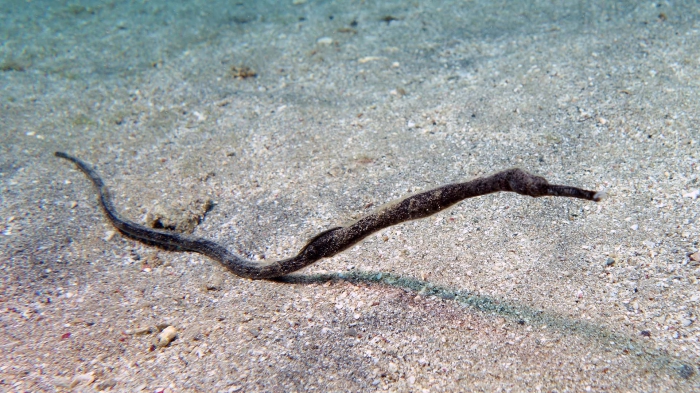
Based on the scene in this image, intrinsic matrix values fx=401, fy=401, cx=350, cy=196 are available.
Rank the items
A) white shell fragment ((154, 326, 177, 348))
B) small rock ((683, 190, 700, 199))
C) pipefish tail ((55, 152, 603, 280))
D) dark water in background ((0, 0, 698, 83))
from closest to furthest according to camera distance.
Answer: pipefish tail ((55, 152, 603, 280)), white shell fragment ((154, 326, 177, 348)), small rock ((683, 190, 700, 199)), dark water in background ((0, 0, 698, 83))

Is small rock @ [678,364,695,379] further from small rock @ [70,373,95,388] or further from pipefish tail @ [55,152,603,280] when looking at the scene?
small rock @ [70,373,95,388]

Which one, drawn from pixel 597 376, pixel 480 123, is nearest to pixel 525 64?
pixel 480 123

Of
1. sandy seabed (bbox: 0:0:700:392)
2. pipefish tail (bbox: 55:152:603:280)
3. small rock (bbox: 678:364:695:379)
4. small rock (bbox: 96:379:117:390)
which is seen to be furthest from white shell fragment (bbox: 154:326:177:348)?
small rock (bbox: 678:364:695:379)

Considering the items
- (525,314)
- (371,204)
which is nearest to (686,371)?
(525,314)

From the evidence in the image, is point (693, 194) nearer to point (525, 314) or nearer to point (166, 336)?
point (525, 314)

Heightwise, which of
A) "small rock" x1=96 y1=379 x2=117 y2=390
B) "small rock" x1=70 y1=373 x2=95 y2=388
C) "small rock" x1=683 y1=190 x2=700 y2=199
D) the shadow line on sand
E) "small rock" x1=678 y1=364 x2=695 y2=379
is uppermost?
"small rock" x1=683 y1=190 x2=700 y2=199

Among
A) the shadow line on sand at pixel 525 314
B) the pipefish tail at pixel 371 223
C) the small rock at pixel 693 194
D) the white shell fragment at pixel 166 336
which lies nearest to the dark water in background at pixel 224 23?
the small rock at pixel 693 194

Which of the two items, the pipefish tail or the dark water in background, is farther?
the dark water in background
